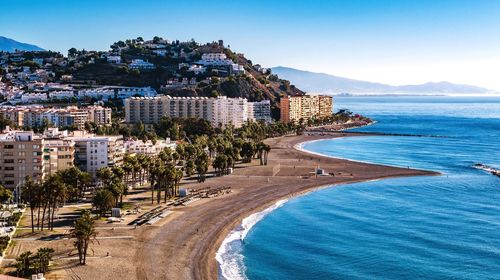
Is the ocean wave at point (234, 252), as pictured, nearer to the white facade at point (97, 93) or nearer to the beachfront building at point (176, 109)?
the beachfront building at point (176, 109)

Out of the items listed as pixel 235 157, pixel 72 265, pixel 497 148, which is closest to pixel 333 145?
pixel 497 148

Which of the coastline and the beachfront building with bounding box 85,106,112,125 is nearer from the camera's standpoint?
the coastline

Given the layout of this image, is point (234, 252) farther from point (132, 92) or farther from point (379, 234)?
point (132, 92)

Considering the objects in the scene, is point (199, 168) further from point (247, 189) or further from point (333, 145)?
point (333, 145)

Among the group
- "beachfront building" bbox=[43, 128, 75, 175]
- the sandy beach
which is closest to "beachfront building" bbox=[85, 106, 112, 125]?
the sandy beach

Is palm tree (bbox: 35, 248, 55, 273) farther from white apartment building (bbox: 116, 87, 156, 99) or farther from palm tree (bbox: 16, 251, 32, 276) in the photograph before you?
white apartment building (bbox: 116, 87, 156, 99)
